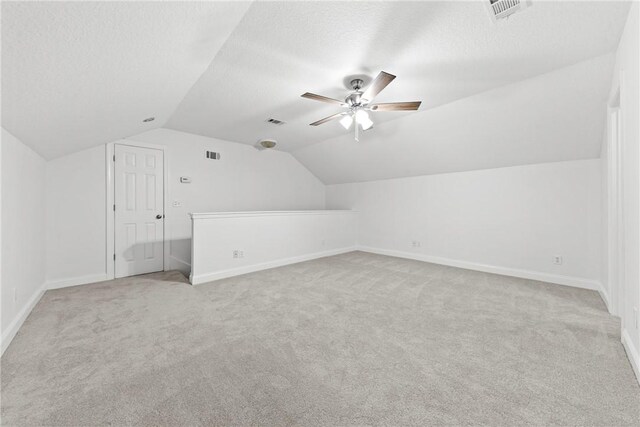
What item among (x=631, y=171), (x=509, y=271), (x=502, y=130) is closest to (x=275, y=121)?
(x=502, y=130)

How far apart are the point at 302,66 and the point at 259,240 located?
2.90 metres

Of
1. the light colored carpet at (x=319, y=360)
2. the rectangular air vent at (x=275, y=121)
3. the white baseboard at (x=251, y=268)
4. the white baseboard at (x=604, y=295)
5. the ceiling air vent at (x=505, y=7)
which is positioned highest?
the rectangular air vent at (x=275, y=121)

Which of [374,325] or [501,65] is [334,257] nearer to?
[374,325]

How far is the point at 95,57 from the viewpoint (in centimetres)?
159

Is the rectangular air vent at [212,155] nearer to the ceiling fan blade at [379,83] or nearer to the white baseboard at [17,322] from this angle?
the white baseboard at [17,322]

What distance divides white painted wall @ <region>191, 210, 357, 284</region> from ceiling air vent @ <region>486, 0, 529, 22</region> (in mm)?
3786

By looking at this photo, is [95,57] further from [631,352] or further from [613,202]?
[613,202]

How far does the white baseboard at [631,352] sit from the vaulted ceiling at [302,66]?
2377 millimetres

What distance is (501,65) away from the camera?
100 inches

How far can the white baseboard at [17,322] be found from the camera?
2.04m

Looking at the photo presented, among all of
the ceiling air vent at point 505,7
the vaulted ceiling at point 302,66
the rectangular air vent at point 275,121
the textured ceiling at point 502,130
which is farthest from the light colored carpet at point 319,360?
the rectangular air vent at point 275,121

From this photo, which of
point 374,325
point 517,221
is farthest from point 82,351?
point 517,221

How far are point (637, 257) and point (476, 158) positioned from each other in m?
2.96

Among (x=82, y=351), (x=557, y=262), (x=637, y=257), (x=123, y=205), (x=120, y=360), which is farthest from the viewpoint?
(x=123, y=205)
